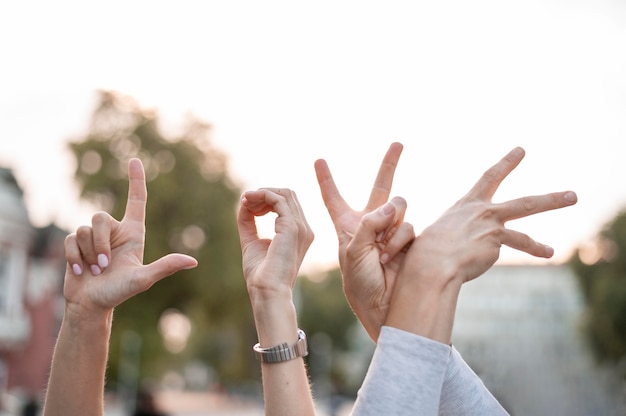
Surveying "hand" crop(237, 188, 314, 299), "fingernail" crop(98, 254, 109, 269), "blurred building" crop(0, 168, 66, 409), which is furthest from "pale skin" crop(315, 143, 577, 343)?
"blurred building" crop(0, 168, 66, 409)

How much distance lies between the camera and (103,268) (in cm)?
197

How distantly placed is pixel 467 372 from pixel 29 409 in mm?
15550

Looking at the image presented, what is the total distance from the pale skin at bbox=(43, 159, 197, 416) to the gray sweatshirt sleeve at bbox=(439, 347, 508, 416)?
0.67 m

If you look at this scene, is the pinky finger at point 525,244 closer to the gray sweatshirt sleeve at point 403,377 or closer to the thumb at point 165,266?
the gray sweatshirt sleeve at point 403,377

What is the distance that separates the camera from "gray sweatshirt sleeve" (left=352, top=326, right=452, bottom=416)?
4.46 ft

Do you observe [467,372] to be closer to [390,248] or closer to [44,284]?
[390,248]

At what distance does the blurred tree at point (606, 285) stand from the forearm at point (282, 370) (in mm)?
35870

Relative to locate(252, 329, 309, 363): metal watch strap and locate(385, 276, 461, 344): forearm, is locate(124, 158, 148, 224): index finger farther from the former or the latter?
locate(385, 276, 461, 344): forearm

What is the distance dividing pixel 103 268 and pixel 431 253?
2.91ft

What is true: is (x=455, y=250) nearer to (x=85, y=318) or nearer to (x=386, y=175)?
(x=386, y=175)

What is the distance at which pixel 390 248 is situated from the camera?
1.64 m

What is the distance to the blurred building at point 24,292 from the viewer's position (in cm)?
2911

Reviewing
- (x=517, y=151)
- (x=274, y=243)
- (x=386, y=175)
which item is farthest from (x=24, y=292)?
(x=517, y=151)

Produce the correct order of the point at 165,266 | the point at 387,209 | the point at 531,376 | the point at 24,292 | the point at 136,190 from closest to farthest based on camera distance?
the point at 387,209
the point at 165,266
the point at 136,190
the point at 531,376
the point at 24,292
